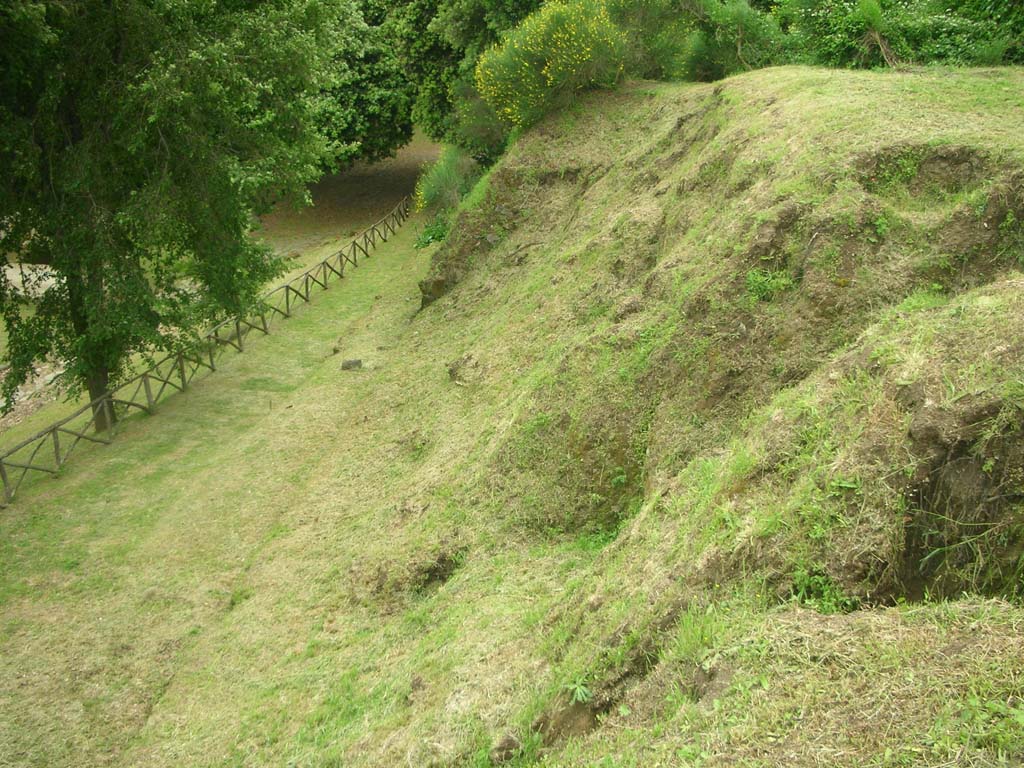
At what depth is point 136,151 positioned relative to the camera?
15008 mm

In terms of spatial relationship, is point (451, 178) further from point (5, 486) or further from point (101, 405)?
point (5, 486)

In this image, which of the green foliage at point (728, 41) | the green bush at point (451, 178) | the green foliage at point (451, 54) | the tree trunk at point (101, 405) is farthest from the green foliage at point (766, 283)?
the green bush at point (451, 178)

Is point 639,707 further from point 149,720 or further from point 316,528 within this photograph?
point 316,528

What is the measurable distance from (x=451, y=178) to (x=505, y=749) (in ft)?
75.0

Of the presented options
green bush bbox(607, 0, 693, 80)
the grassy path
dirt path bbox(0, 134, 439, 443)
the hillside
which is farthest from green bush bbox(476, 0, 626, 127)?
dirt path bbox(0, 134, 439, 443)

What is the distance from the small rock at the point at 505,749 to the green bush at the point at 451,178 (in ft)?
72.9

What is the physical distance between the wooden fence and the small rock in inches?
505

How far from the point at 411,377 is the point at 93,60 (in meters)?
8.73

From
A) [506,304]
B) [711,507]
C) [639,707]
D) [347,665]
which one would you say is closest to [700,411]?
[711,507]

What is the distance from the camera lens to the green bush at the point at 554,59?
2020 cm

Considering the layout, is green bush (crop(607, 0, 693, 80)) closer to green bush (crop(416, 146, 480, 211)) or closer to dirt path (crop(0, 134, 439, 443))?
green bush (crop(416, 146, 480, 211))

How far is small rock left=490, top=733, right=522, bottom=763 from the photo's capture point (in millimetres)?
5777

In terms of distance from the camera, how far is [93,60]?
48.8 ft

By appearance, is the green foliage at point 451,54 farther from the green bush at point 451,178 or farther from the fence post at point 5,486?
the fence post at point 5,486
